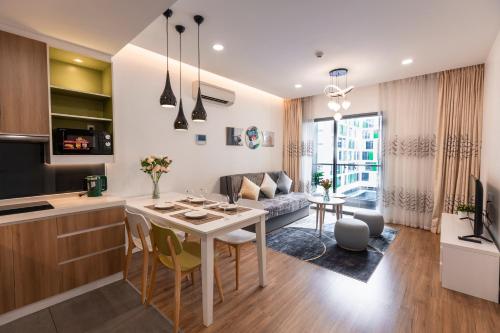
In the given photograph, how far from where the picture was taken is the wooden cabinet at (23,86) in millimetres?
2012

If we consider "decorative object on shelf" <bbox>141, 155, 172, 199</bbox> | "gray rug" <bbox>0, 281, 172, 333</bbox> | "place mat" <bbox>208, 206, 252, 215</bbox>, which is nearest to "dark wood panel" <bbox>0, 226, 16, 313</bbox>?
"gray rug" <bbox>0, 281, 172, 333</bbox>

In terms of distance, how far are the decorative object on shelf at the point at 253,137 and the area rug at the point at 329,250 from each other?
2.00 meters

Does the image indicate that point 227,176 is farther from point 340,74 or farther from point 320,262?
point 340,74

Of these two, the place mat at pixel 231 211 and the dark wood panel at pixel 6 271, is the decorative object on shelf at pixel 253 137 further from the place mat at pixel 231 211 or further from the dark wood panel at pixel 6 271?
the dark wood panel at pixel 6 271

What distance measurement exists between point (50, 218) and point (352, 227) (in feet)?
11.4

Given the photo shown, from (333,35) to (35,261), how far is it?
3799 millimetres

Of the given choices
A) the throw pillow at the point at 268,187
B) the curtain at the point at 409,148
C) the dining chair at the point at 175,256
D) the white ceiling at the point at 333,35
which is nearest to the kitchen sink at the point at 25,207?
the dining chair at the point at 175,256

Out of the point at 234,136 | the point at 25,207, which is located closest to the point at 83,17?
the point at 25,207

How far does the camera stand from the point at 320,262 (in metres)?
2.91

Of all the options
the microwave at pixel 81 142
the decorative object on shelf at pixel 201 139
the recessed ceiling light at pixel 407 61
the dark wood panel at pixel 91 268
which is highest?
the recessed ceiling light at pixel 407 61

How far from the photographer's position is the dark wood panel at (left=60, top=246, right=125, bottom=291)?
2.13 meters

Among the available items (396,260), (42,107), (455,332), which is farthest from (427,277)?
(42,107)

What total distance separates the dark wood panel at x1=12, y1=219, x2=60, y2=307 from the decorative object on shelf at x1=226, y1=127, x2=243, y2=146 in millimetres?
3023

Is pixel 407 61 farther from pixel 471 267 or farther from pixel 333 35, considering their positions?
pixel 471 267
